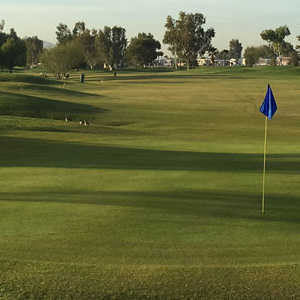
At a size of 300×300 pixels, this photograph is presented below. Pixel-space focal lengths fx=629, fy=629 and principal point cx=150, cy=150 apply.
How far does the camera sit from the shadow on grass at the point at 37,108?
43625 millimetres

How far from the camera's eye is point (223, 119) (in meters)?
43.8

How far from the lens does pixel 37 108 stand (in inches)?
1791

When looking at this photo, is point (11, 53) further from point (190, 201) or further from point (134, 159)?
point (190, 201)

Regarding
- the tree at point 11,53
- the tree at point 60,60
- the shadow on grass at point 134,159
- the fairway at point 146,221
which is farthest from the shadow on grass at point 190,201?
the tree at point 60,60

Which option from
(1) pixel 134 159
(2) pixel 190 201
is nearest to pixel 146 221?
(2) pixel 190 201

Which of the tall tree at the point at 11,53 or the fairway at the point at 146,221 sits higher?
the tall tree at the point at 11,53

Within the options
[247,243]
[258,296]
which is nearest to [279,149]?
[247,243]

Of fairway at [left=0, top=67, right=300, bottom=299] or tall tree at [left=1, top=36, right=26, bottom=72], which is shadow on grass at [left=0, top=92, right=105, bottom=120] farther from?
tall tree at [left=1, top=36, right=26, bottom=72]

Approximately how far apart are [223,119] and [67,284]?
37.4 metres

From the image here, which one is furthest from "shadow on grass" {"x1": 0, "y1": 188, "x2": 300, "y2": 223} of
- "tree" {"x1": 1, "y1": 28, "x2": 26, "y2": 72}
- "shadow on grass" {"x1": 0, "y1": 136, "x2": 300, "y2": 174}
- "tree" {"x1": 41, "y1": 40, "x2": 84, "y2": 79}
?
"tree" {"x1": 41, "y1": 40, "x2": 84, "y2": 79}

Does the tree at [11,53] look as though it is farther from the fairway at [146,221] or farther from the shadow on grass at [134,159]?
the shadow on grass at [134,159]

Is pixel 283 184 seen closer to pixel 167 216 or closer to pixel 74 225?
pixel 167 216

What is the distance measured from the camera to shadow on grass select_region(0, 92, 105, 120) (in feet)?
143

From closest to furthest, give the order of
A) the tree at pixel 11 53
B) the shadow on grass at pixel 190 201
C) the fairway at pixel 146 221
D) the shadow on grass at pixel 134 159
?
the fairway at pixel 146 221 → the shadow on grass at pixel 190 201 → the shadow on grass at pixel 134 159 → the tree at pixel 11 53
